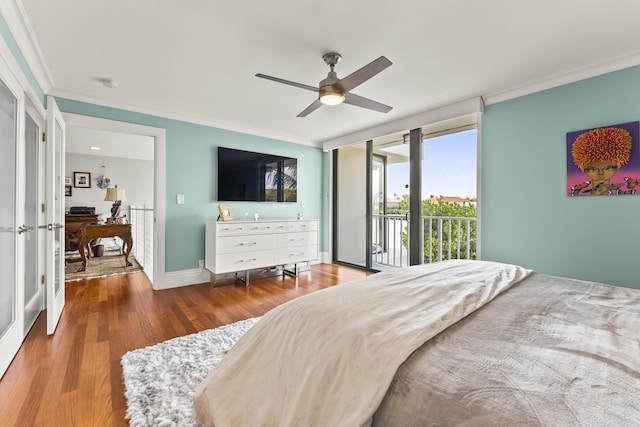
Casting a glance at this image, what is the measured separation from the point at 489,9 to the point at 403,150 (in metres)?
2.72

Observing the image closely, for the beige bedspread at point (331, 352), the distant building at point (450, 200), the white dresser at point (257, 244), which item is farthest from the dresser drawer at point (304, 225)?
the beige bedspread at point (331, 352)

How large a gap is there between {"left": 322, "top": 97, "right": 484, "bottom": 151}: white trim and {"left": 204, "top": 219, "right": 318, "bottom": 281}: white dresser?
4.78ft

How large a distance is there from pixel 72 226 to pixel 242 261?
3.63 meters

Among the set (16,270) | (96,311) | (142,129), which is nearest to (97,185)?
Answer: (142,129)

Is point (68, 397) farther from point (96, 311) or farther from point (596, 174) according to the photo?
point (596, 174)

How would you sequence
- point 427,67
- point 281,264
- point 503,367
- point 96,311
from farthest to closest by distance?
point 281,264, point 96,311, point 427,67, point 503,367

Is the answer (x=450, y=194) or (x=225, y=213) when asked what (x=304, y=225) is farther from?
(x=450, y=194)

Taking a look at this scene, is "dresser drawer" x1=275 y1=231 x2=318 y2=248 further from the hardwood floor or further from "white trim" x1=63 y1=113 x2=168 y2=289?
"white trim" x1=63 y1=113 x2=168 y2=289

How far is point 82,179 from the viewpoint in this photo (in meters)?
6.68

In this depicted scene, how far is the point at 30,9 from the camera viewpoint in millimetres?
1799

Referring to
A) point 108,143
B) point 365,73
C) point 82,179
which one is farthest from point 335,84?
point 82,179

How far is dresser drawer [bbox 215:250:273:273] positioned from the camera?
360 cm

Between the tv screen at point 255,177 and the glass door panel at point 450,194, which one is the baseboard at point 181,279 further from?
the glass door panel at point 450,194

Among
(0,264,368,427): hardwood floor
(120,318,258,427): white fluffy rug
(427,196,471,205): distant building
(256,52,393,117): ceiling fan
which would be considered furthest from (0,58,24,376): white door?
(427,196,471,205): distant building
